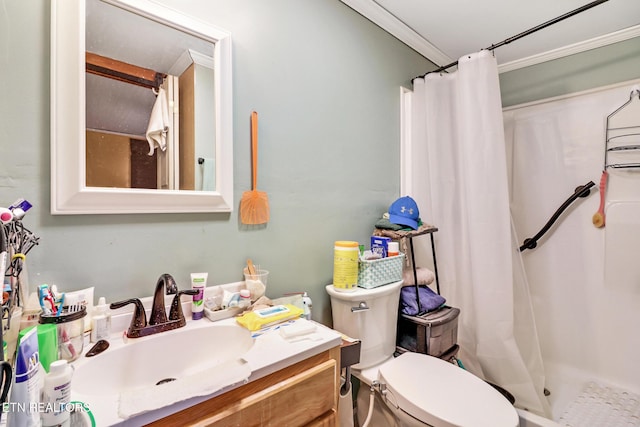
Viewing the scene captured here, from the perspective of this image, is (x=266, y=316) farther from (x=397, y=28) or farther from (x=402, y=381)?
(x=397, y=28)

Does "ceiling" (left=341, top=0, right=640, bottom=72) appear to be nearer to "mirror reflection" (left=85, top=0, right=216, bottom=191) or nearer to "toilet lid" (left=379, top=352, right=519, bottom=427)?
"mirror reflection" (left=85, top=0, right=216, bottom=191)

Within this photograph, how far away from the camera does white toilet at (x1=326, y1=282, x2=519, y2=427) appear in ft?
3.48

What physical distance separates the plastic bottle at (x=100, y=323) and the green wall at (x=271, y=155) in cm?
8

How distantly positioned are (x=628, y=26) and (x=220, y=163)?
95.5 inches

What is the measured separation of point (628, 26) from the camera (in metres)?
1.78

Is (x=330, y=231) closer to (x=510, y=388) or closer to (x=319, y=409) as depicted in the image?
(x=319, y=409)

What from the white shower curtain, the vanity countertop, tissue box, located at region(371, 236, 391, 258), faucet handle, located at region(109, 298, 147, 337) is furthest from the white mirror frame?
the white shower curtain

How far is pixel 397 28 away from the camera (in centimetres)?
180

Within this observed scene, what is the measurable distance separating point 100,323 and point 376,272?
1013mm

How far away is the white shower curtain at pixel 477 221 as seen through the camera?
1.60 meters

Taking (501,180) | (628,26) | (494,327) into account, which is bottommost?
(494,327)

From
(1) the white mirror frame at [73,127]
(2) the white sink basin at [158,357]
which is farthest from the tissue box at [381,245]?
(1) the white mirror frame at [73,127]

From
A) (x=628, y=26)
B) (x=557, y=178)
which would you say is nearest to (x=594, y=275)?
(x=557, y=178)

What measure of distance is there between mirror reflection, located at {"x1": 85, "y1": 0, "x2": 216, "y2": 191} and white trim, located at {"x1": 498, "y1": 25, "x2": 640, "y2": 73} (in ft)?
7.23
